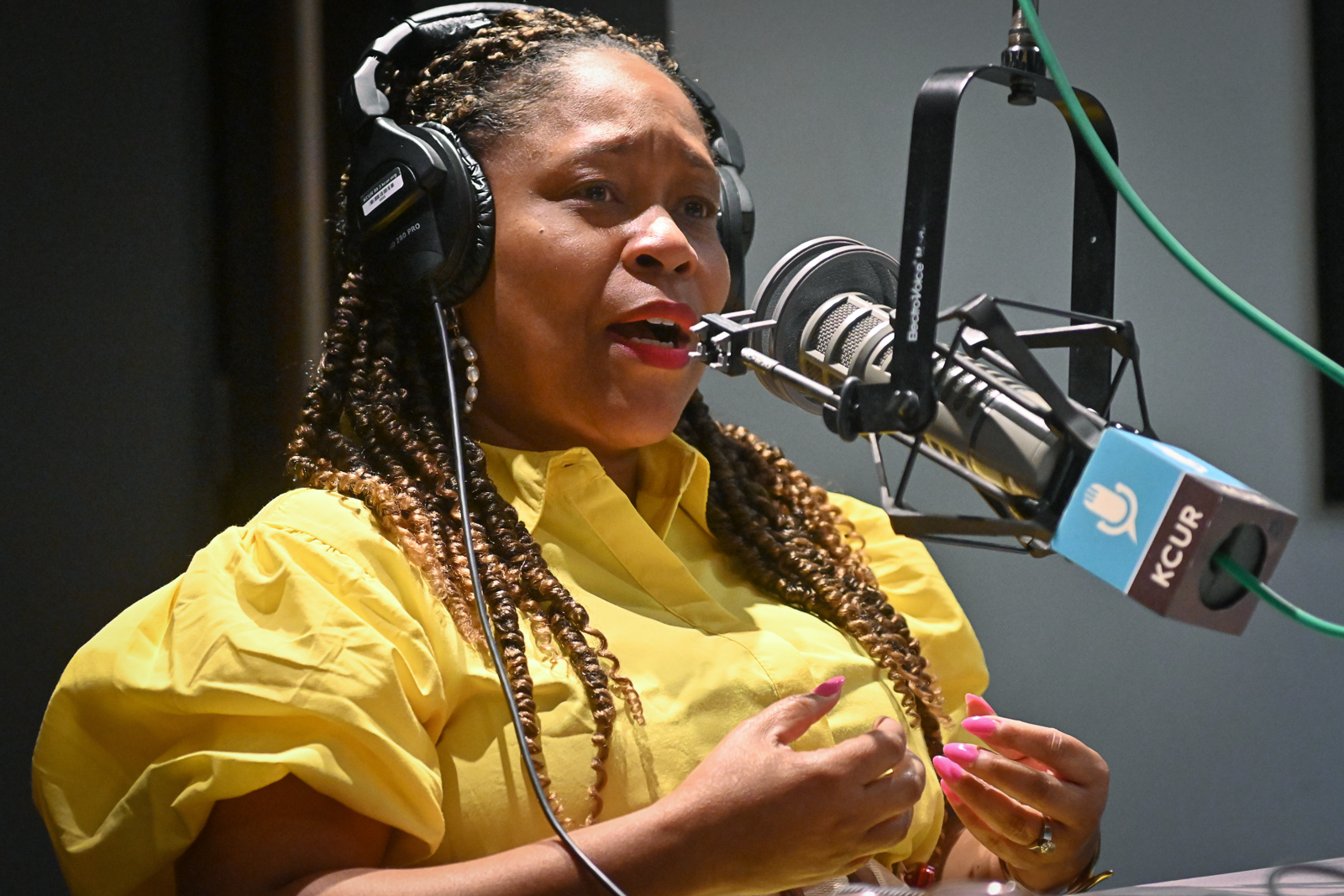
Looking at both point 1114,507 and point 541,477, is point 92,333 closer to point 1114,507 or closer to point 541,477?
point 541,477

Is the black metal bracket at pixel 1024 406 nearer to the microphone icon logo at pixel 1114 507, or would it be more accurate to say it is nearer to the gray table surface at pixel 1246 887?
the microphone icon logo at pixel 1114 507

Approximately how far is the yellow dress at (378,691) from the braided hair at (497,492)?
0.02m

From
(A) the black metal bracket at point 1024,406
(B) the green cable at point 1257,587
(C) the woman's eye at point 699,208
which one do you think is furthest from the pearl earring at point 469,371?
(B) the green cable at point 1257,587

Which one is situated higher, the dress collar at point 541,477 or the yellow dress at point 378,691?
the dress collar at point 541,477

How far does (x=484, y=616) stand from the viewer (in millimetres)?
962

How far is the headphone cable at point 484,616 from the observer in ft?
2.88

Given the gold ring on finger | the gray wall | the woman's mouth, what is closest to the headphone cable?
the woman's mouth

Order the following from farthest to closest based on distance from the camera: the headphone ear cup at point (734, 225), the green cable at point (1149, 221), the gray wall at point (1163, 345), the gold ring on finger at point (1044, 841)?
1. the gray wall at point (1163, 345)
2. the headphone ear cup at point (734, 225)
3. the gold ring on finger at point (1044, 841)
4. the green cable at point (1149, 221)

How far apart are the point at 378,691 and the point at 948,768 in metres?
0.46

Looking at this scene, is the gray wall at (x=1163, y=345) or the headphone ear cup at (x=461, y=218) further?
the gray wall at (x=1163, y=345)

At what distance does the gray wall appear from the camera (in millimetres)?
1807

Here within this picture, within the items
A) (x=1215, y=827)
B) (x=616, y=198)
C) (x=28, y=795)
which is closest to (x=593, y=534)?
(x=616, y=198)

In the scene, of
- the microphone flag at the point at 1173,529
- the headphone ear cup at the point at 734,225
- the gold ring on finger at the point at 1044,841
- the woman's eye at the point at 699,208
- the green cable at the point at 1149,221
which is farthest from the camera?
the headphone ear cup at the point at 734,225

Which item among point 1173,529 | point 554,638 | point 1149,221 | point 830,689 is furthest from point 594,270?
point 1173,529
